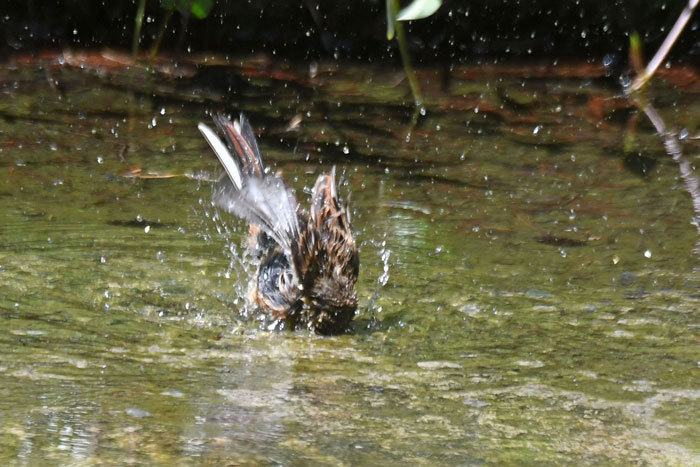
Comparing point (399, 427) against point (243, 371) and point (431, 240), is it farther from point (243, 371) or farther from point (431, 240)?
point (431, 240)

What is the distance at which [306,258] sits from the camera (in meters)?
4.20

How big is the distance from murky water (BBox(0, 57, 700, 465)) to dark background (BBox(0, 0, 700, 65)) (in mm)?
444

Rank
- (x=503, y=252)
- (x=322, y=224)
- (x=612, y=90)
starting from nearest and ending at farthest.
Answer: (x=322, y=224), (x=503, y=252), (x=612, y=90)

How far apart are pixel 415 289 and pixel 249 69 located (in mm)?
3240

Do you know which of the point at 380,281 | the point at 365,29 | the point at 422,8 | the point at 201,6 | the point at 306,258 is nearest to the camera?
the point at 422,8

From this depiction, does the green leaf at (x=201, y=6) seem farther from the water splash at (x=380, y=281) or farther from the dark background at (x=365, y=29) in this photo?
the dark background at (x=365, y=29)

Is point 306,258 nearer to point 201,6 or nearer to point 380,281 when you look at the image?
point 380,281

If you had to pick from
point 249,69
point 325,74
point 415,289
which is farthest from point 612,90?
point 415,289

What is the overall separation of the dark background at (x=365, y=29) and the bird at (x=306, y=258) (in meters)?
3.45

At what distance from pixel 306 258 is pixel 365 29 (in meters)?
4.20

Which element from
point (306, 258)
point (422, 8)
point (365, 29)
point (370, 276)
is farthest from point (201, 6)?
point (422, 8)

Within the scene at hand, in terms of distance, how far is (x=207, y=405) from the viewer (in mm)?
3172

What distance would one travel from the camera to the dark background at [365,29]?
783 cm

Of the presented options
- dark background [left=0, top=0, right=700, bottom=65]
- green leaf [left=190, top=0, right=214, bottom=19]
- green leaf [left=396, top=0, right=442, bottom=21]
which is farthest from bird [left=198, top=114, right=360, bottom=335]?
dark background [left=0, top=0, right=700, bottom=65]
